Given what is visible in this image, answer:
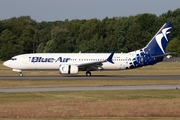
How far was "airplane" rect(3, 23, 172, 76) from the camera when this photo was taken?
44969mm

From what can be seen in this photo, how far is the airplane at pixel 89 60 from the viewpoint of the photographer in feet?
148

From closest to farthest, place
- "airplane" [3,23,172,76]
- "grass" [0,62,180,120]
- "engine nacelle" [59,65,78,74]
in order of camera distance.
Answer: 1. "grass" [0,62,180,120]
2. "engine nacelle" [59,65,78,74]
3. "airplane" [3,23,172,76]

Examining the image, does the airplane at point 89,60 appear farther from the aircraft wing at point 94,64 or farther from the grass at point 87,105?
the grass at point 87,105

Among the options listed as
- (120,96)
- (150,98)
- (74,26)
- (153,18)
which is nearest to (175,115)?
(150,98)

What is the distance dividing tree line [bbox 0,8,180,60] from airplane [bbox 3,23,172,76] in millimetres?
52569

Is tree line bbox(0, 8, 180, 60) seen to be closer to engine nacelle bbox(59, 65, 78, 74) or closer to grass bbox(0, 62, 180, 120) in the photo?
engine nacelle bbox(59, 65, 78, 74)

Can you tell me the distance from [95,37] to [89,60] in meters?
62.9

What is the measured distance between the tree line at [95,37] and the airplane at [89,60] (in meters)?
52.6

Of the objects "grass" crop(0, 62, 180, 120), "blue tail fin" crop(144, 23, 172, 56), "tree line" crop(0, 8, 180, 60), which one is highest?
"tree line" crop(0, 8, 180, 60)

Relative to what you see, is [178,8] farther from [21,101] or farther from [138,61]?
[21,101]

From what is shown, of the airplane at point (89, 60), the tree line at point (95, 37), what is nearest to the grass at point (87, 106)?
the airplane at point (89, 60)

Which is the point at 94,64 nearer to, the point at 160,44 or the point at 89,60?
the point at 89,60

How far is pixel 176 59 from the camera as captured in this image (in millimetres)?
93438

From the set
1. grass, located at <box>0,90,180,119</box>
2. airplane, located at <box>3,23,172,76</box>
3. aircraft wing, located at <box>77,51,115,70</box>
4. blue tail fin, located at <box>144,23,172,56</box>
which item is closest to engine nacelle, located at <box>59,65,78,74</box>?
airplane, located at <box>3,23,172,76</box>
